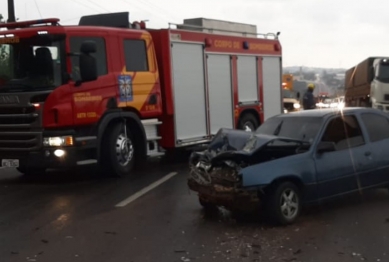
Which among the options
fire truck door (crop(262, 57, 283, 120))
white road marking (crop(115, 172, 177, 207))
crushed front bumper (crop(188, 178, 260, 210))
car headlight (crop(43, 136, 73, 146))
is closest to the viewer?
crushed front bumper (crop(188, 178, 260, 210))

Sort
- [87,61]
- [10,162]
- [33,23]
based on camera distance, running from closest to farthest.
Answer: [87,61] < [10,162] < [33,23]

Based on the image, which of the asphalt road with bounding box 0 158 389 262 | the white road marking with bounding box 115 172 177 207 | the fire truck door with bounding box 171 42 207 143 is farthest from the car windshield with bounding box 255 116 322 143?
the fire truck door with bounding box 171 42 207 143

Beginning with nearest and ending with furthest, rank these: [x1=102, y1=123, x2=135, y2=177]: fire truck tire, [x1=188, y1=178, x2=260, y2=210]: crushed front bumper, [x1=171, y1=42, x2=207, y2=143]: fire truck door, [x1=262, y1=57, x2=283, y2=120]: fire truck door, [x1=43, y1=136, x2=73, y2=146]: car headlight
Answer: [x1=188, y1=178, x2=260, y2=210]: crushed front bumper → [x1=43, y1=136, x2=73, y2=146]: car headlight → [x1=102, y1=123, x2=135, y2=177]: fire truck tire → [x1=171, y1=42, x2=207, y2=143]: fire truck door → [x1=262, y1=57, x2=283, y2=120]: fire truck door

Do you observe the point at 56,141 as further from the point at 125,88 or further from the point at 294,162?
the point at 294,162

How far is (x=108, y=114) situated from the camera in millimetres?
12719

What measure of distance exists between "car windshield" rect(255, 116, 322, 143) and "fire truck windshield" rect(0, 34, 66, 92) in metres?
3.97

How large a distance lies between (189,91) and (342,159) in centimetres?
649

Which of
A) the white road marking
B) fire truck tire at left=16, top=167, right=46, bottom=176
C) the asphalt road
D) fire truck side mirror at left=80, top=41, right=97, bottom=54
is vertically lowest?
the asphalt road

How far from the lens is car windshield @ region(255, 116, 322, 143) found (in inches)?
362

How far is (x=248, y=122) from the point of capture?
17578 mm

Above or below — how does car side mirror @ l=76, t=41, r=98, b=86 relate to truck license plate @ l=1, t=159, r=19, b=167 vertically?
above

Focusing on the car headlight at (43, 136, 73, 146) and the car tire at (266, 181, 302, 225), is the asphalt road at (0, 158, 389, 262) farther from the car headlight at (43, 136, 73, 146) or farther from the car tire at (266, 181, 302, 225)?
the car headlight at (43, 136, 73, 146)

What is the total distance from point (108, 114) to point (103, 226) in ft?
14.0

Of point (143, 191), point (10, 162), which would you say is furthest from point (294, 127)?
point (10, 162)
